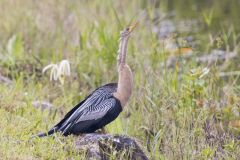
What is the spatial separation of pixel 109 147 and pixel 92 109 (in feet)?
1.74

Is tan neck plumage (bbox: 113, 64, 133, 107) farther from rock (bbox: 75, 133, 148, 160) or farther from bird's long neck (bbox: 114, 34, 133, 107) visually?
rock (bbox: 75, 133, 148, 160)

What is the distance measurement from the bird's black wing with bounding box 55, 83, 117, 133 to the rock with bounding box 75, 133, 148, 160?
230 millimetres

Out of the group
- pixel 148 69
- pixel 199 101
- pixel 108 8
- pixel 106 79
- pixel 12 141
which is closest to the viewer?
pixel 12 141

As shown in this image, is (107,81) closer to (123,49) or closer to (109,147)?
(123,49)

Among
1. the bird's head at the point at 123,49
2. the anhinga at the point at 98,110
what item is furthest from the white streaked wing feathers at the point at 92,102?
the bird's head at the point at 123,49

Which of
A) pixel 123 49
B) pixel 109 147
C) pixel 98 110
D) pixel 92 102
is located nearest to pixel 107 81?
pixel 123 49

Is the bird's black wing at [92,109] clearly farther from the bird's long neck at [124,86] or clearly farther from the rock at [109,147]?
the rock at [109,147]

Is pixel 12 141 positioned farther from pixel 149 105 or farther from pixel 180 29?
pixel 180 29

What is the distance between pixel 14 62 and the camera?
356 inches

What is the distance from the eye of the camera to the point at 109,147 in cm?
604

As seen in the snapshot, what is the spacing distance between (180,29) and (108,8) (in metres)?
1.83

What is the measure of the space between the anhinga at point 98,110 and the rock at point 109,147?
0.19m

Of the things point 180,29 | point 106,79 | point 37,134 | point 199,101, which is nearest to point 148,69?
point 106,79

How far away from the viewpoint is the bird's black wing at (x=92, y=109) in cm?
635
